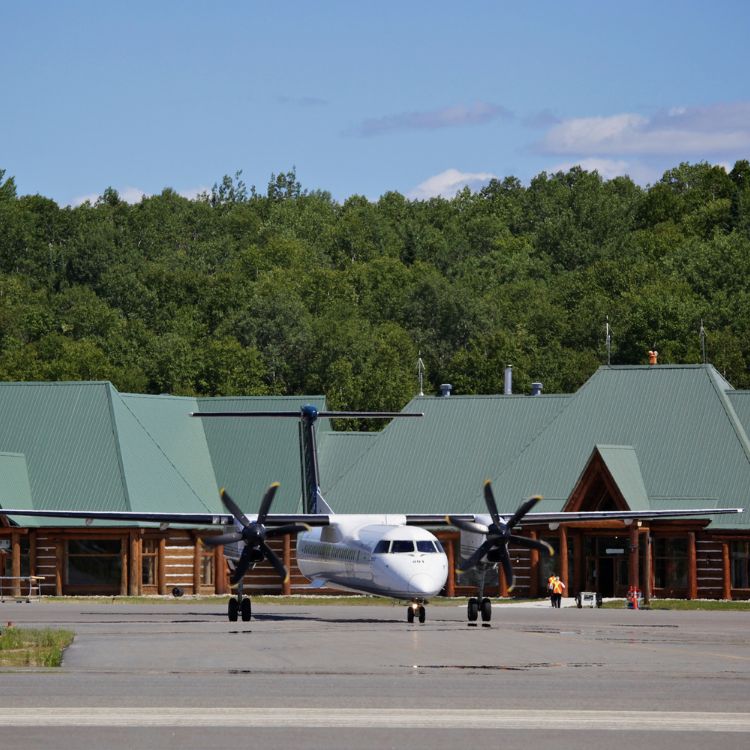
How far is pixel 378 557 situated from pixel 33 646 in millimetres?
15318

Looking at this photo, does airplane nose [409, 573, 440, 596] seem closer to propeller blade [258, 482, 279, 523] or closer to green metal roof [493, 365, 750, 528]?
propeller blade [258, 482, 279, 523]

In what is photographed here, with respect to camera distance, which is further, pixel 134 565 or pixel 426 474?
pixel 426 474

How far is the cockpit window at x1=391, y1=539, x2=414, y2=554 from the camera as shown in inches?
1970

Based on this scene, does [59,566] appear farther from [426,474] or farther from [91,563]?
[426,474]

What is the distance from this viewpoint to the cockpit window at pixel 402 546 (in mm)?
50031

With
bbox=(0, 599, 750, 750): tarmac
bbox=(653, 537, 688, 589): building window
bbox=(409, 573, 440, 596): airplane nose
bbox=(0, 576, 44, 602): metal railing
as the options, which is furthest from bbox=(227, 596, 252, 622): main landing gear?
bbox=(653, 537, 688, 589): building window

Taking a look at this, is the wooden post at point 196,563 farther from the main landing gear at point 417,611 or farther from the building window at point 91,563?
the main landing gear at point 417,611

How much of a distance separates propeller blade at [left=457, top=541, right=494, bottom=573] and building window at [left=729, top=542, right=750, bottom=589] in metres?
22.7

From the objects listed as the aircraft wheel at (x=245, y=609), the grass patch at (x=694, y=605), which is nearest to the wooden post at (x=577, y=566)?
the grass patch at (x=694, y=605)

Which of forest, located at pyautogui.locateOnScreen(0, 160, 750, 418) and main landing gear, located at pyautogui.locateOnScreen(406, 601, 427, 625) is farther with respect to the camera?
forest, located at pyautogui.locateOnScreen(0, 160, 750, 418)

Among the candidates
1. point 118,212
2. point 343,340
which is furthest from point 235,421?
point 118,212

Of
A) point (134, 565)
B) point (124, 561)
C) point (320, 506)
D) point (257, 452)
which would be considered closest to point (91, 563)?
point (124, 561)

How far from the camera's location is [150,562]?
7512cm

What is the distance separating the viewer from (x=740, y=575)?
7056cm
